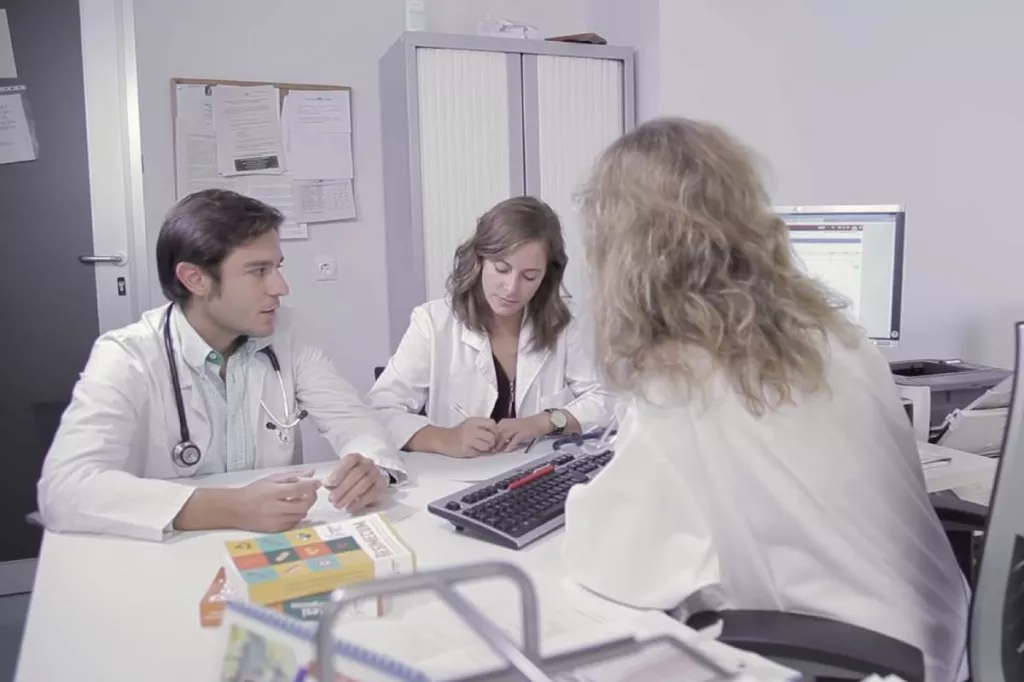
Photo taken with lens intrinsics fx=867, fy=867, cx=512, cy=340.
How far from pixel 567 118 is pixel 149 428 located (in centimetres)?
186

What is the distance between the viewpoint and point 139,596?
1.04 m

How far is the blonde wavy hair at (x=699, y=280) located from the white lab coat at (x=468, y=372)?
959 millimetres

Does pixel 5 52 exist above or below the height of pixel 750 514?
above

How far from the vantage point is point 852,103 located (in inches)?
109

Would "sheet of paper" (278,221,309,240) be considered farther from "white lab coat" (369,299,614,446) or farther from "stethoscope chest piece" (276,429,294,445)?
"stethoscope chest piece" (276,429,294,445)

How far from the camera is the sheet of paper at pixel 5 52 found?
107 inches

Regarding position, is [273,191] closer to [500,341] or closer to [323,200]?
[323,200]

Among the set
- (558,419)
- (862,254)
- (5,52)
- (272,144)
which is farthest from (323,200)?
(862,254)

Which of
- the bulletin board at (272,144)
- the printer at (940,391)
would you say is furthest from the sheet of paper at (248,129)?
the printer at (940,391)

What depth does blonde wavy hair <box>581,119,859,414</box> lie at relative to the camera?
3.35 ft

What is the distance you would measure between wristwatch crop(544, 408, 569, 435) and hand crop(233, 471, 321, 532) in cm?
68

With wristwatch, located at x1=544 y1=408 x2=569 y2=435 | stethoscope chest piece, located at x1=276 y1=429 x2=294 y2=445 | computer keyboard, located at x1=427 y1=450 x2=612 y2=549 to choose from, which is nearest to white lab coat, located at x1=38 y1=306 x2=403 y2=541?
stethoscope chest piece, located at x1=276 y1=429 x2=294 y2=445

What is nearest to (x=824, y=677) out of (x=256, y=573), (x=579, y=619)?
(x=579, y=619)

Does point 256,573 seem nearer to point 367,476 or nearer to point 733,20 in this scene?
point 367,476
